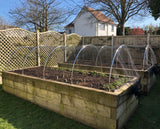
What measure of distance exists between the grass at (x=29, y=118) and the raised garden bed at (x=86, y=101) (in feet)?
0.47

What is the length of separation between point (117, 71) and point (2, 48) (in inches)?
189

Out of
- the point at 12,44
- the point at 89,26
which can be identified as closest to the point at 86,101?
the point at 12,44

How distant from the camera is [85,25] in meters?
21.8

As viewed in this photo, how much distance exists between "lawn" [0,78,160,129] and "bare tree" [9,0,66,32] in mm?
11504

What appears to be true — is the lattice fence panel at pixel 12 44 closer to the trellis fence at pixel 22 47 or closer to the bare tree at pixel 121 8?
the trellis fence at pixel 22 47

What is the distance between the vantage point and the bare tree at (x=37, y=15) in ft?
44.3

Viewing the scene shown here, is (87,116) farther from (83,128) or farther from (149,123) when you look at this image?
(149,123)

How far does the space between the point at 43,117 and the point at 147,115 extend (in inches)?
101

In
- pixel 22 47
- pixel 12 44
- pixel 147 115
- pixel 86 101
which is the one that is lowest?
pixel 147 115

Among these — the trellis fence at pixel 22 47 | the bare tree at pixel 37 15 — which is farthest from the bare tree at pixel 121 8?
the trellis fence at pixel 22 47

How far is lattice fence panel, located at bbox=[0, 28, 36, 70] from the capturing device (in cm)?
528

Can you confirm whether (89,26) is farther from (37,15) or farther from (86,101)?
(86,101)

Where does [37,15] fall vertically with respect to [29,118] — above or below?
above

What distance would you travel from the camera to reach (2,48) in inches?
206
